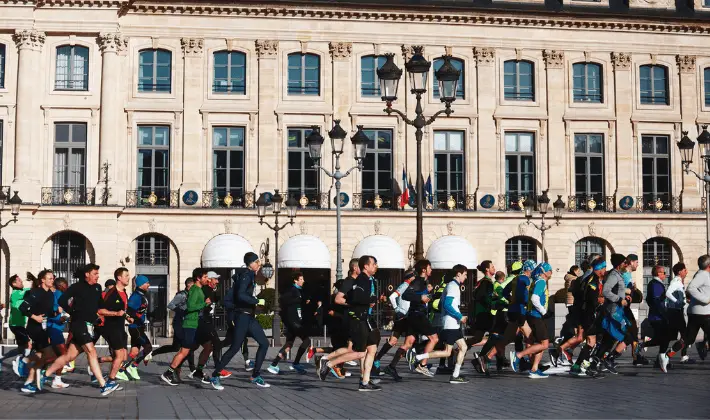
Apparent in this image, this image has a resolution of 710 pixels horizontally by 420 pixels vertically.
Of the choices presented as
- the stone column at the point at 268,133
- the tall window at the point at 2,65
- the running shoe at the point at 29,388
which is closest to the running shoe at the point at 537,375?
the running shoe at the point at 29,388

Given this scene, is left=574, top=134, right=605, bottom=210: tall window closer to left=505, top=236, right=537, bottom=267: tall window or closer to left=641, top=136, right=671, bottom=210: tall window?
left=641, top=136, right=671, bottom=210: tall window

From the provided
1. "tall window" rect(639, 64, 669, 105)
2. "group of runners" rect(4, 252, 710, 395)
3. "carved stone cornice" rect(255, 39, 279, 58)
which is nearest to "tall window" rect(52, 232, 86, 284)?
"carved stone cornice" rect(255, 39, 279, 58)

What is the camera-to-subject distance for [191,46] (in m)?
46.4

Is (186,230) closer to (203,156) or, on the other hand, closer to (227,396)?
(203,156)

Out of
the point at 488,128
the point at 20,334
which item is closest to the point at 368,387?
the point at 20,334

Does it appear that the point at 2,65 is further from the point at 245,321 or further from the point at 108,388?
the point at 108,388

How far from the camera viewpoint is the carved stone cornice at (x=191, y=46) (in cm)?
4638

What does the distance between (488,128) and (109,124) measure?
15.0 meters

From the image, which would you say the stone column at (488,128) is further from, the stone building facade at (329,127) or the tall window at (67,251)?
the tall window at (67,251)

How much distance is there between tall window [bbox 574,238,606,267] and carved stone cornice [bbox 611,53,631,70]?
7205mm

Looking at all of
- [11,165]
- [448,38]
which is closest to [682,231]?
[448,38]

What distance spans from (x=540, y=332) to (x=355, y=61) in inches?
1143

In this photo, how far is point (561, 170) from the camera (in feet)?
158

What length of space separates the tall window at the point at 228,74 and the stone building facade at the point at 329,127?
0.20 feet
